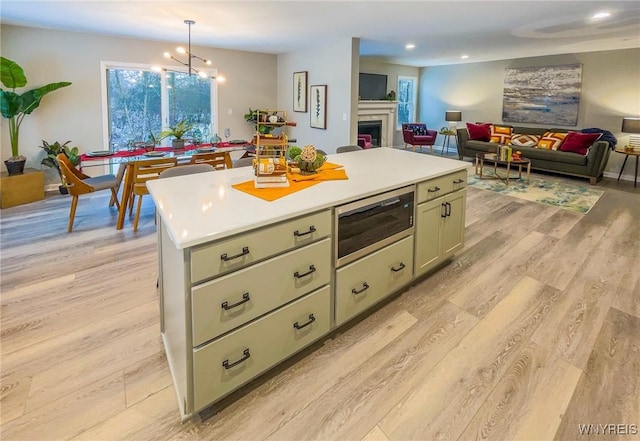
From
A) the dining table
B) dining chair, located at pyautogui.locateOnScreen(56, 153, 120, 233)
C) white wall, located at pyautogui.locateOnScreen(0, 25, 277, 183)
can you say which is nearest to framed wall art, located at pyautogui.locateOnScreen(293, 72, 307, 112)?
white wall, located at pyautogui.locateOnScreen(0, 25, 277, 183)

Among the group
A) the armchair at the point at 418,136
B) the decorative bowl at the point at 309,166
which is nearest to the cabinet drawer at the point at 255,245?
the decorative bowl at the point at 309,166

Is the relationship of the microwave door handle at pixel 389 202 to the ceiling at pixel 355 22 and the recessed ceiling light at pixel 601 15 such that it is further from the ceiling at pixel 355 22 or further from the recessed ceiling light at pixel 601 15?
the recessed ceiling light at pixel 601 15

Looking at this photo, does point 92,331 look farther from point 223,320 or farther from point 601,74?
point 601,74

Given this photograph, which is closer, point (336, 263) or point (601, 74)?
point (336, 263)

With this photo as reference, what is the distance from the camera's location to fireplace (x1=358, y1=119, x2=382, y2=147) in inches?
369

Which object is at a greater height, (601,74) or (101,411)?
(601,74)

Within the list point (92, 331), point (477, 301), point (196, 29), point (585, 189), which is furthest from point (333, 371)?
point (585, 189)

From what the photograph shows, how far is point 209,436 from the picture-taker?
1.56m

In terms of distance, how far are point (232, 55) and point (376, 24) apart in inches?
132

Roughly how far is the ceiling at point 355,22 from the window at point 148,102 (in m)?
0.65

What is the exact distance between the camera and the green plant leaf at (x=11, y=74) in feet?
15.2

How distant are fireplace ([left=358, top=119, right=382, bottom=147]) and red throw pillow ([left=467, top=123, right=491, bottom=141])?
223cm

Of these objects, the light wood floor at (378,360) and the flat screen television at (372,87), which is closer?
the light wood floor at (378,360)

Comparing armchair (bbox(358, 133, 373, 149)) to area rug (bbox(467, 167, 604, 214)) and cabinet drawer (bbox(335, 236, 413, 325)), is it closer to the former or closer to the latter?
area rug (bbox(467, 167, 604, 214))
